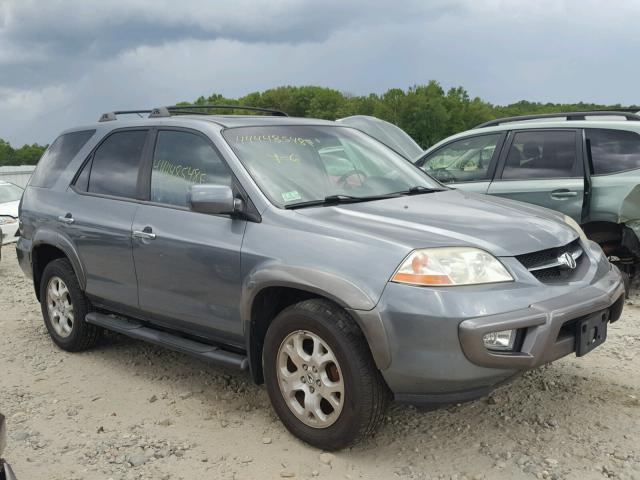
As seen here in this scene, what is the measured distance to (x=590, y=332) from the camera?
3.24 m

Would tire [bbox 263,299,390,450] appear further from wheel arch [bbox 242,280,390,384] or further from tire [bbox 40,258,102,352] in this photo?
tire [bbox 40,258,102,352]

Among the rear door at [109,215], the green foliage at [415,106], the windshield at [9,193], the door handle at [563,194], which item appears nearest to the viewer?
the rear door at [109,215]

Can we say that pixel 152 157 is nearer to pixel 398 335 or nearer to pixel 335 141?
pixel 335 141

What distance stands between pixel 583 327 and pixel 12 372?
395cm

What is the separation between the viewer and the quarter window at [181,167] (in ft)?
12.9

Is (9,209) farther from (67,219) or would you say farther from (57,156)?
(67,219)

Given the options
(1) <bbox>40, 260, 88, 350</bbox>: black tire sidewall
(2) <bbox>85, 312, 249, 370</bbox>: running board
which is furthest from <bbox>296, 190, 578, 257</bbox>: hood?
(1) <bbox>40, 260, 88, 350</bbox>: black tire sidewall

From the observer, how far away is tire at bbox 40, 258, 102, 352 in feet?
16.4

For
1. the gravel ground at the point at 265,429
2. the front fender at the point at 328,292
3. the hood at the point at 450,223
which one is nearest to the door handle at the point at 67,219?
the gravel ground at the point at 265,429

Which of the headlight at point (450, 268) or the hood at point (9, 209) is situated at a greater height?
the headlight at point (450, 268)

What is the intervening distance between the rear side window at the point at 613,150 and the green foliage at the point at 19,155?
72.3 m

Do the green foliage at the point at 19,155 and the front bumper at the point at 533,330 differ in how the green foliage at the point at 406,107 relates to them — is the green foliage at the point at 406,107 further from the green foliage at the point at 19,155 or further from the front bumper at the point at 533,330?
the front bumper at the point at 533,330

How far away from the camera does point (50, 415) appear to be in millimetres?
4074

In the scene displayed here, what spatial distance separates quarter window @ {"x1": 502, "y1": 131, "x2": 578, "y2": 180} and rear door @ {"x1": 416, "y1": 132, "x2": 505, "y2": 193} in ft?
0.59
